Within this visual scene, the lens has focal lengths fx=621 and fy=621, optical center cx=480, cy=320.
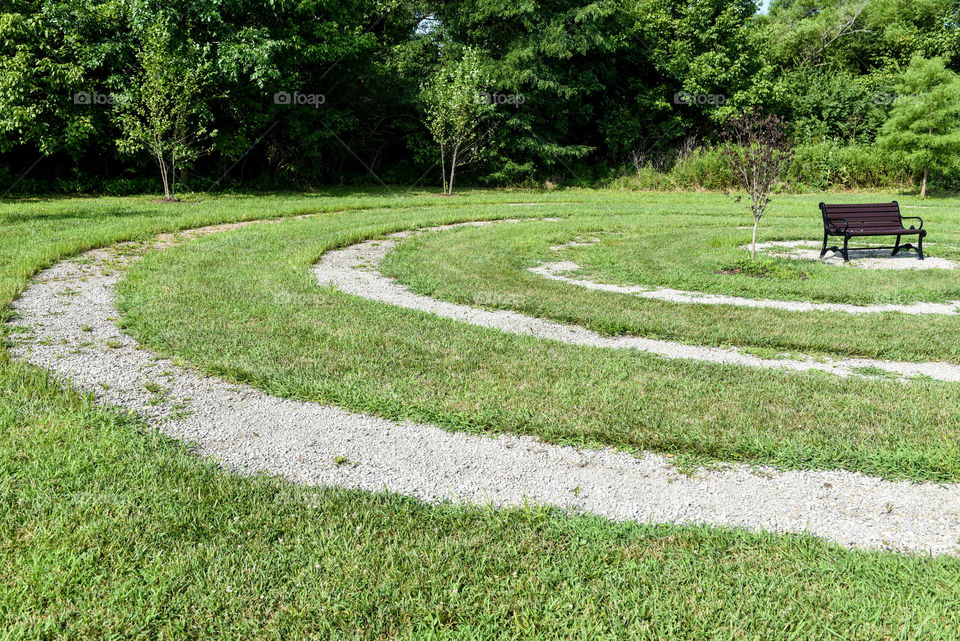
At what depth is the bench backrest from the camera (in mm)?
10281

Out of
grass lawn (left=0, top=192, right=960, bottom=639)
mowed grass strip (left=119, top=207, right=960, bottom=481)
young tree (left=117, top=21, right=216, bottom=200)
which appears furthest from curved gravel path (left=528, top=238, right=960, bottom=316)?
young tree (left=117, top=21, right=216, bottom=200)

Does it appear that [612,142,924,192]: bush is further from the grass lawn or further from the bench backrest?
the grass lawn

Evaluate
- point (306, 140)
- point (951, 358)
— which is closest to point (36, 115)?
point (306, 140)

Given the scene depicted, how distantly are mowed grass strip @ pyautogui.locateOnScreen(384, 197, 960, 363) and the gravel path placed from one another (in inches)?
6.1

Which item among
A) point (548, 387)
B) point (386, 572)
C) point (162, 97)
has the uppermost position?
point (162, 97)

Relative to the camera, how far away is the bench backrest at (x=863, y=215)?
10.3 metres

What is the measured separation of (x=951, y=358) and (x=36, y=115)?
2061 centimetres

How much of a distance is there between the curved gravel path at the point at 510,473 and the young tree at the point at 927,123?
25.3 metres
